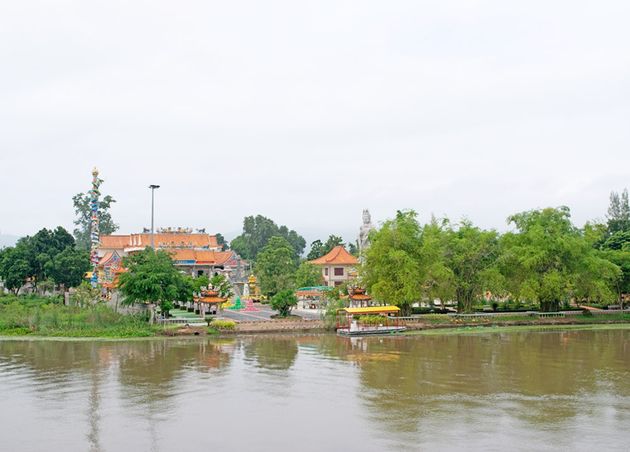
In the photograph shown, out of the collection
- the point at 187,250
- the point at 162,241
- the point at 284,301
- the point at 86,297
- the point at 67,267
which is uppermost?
the point at 162,241

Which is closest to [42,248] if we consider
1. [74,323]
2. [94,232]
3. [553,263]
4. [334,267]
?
[94,232]

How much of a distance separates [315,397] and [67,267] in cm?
4380

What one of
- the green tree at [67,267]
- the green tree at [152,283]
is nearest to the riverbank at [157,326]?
the green tree at [152,283]

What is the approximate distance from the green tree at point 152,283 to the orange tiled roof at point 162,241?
24.7 meters

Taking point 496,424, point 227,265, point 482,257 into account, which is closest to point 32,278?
point 227,265

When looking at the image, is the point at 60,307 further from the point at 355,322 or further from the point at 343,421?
the point at 343,421

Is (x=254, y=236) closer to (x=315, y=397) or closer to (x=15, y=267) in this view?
(x=15, y=267)

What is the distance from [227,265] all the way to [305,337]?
1142 inches

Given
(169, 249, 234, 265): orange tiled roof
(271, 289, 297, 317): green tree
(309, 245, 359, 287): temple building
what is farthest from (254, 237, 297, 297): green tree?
(271, 289, 297, 317): green tree

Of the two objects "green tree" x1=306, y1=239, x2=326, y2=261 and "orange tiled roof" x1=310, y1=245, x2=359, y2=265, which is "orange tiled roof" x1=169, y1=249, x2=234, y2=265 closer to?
"orange tiled roof" x1=310, y1=245, x2=359, y2=265

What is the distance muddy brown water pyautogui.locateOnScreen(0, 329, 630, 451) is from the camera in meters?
17.7

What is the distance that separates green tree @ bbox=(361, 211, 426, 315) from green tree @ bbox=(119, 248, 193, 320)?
13541mm

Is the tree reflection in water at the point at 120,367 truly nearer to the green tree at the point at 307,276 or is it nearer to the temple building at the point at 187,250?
the temple building at the point at 187,250

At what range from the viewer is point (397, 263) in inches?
1809
